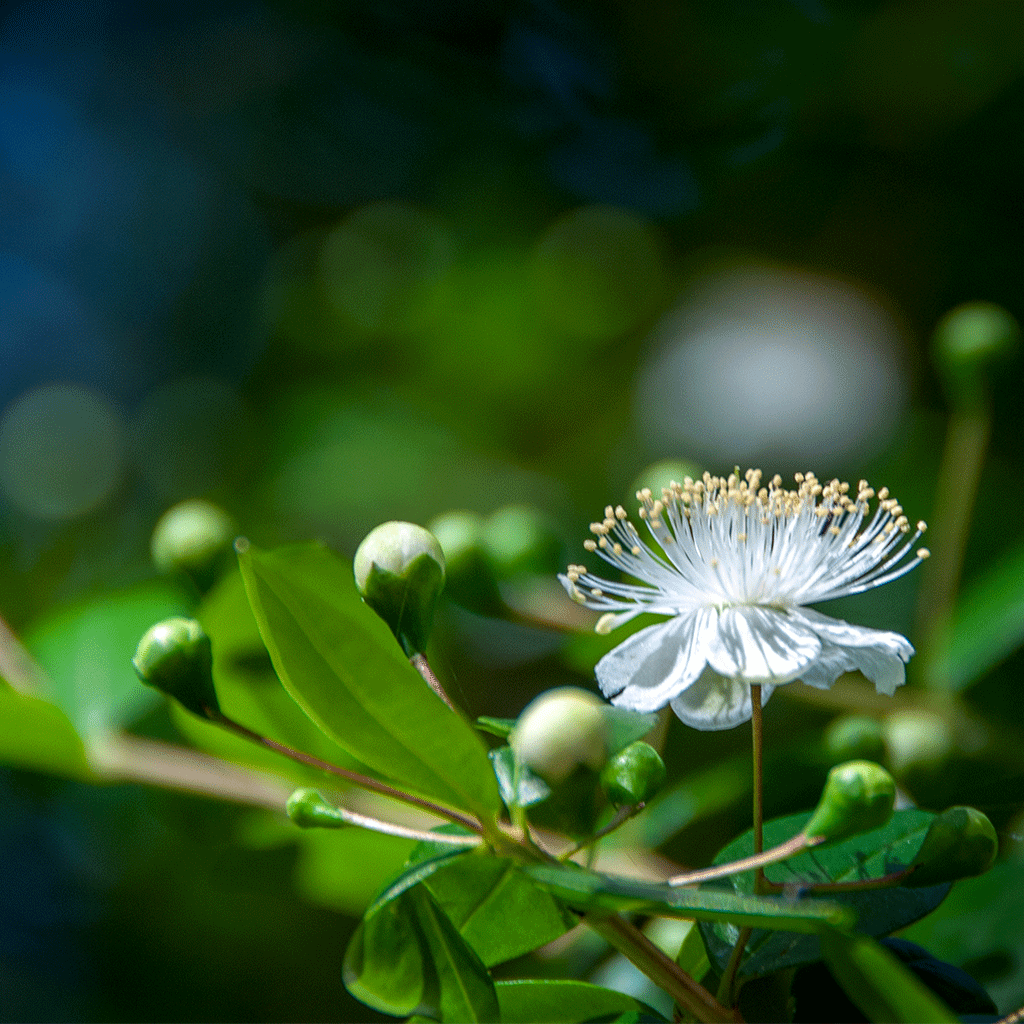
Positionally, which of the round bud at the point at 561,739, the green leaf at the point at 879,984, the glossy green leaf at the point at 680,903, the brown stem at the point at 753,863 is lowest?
the green leaf at the point at 879,984

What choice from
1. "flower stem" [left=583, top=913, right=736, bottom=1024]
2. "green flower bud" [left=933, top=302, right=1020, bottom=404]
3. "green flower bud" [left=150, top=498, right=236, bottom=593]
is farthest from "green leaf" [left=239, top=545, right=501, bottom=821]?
"green flower bud" [left=933, top=302, right=1020, bottom=404]

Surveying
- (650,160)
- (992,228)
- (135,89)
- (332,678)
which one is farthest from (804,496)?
(135,89)

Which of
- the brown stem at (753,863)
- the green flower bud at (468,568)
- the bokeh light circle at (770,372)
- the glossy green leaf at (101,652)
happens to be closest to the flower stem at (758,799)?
the brown stem at (753,863)

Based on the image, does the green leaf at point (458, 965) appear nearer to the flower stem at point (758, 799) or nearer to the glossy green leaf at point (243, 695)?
the flower stem at point (758, 799)

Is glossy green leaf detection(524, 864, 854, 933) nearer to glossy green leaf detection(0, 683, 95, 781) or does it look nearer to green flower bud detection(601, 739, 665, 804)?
green flower bud detection(601, 739, 665, 804)

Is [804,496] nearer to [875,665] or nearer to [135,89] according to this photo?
[875,665]

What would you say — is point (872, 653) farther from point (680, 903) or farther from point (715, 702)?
point (680, 903)

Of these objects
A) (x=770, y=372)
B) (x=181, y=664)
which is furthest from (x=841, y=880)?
(x=770, y=372)
